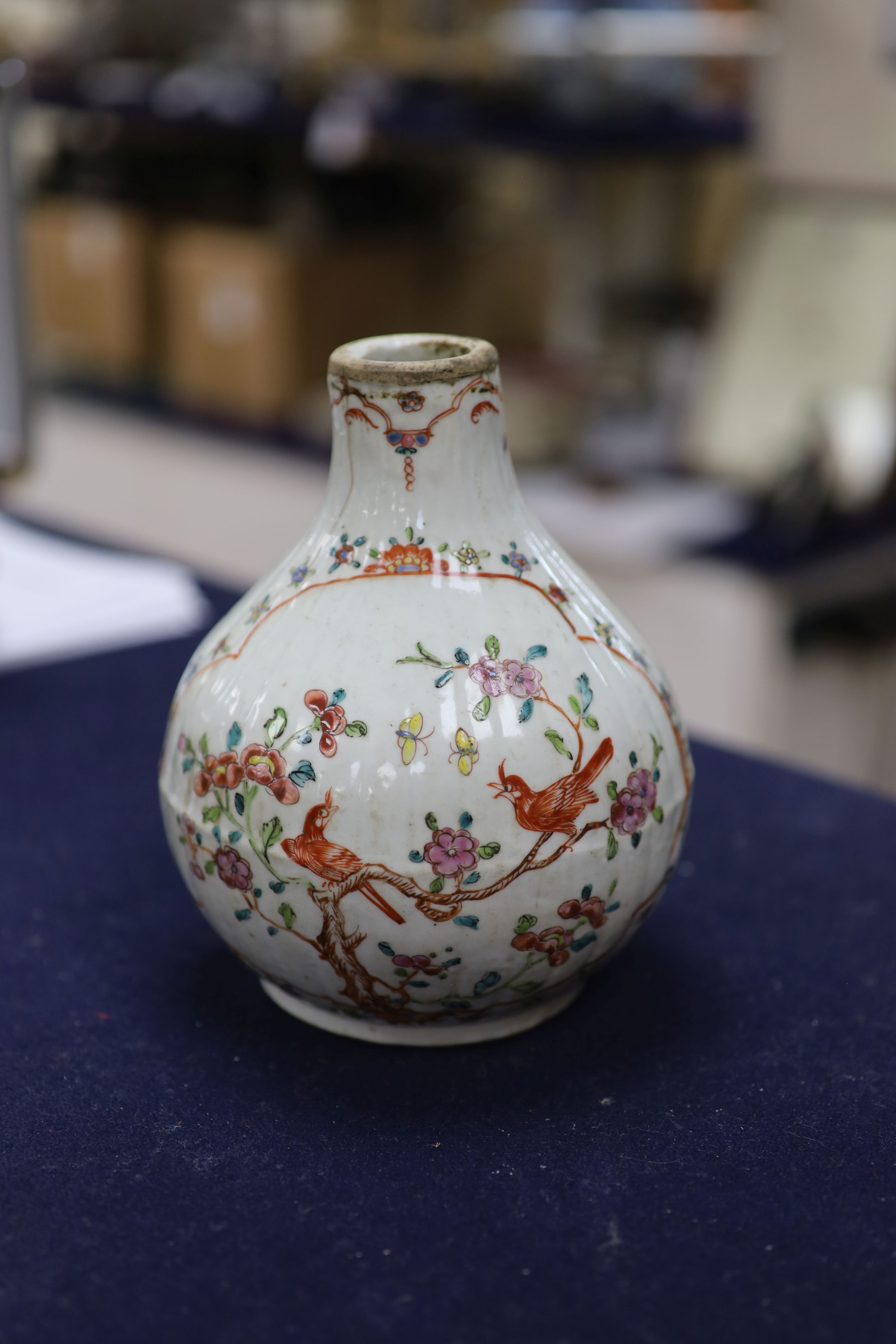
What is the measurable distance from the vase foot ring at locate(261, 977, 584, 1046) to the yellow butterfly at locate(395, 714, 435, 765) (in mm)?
137

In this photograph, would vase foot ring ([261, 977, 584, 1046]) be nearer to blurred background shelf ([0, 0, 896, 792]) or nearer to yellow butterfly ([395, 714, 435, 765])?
yellow butterfly ([395, 714, 435, 765])

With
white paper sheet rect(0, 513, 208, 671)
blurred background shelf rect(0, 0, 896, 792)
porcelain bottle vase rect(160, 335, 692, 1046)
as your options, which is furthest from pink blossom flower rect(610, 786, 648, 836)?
blurred background shelf rect(0, 0, 896, 792)

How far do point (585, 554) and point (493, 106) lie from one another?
554 mm

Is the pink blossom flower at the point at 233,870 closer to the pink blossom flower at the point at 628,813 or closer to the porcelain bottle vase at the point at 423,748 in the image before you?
the porcelain bottle vase at the point at 423,748

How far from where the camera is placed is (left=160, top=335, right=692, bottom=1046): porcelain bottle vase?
0.56 meters

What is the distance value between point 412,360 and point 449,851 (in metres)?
0.22

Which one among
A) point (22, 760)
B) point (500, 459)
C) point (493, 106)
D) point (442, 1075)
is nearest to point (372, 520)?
point (500, 459)

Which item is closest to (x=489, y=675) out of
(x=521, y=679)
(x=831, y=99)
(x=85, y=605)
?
(x=521, y=679)

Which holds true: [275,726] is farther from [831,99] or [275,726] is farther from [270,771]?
[831,99]

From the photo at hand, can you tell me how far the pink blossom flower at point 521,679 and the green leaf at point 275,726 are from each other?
3.5 inches

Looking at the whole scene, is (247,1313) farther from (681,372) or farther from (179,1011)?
(681,372)

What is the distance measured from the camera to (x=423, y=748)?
1.81ft

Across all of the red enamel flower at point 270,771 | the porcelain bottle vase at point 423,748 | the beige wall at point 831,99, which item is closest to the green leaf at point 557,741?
the porcelain bottle vase at point 423,748

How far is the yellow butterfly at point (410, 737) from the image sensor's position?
55cm
